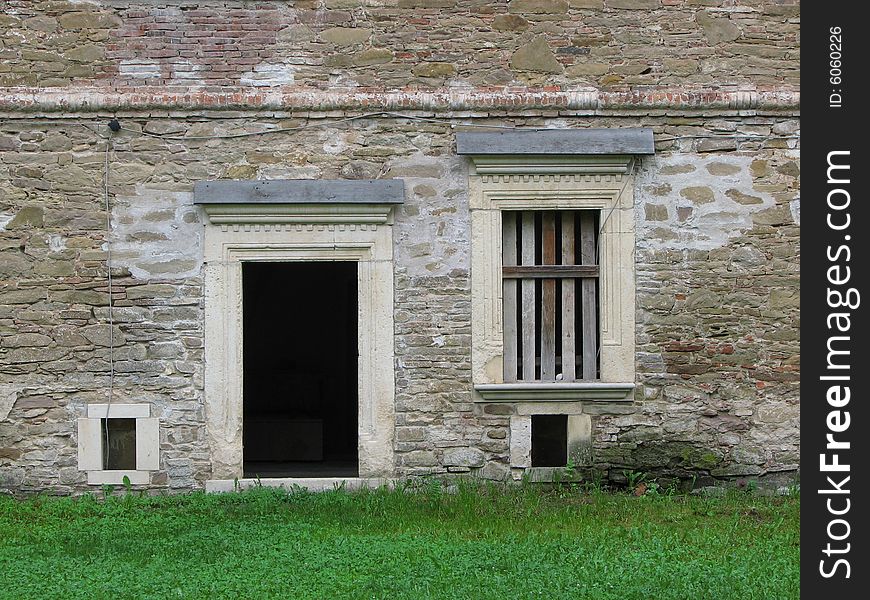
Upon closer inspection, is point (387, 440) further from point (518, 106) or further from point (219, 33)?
point (219, 33)

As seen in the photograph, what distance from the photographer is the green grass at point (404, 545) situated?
660cm

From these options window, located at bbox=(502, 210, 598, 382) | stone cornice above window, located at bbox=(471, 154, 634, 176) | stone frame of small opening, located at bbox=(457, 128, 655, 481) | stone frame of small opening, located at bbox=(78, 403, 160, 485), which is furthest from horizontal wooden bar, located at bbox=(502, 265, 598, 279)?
stone frame of small opening, located at bbox=(78, 403, 160, 485)

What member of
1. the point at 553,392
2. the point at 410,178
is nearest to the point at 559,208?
the point at 410,178

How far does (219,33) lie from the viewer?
31.2 feet

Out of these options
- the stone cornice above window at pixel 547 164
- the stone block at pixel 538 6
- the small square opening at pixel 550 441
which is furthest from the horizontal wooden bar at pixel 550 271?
the stone block at pixel 538 6

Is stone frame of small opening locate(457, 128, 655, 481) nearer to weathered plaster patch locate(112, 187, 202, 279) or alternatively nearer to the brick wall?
the brick wall

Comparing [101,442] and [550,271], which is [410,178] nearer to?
[550,271]

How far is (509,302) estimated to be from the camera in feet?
31.8

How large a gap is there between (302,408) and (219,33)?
462cm

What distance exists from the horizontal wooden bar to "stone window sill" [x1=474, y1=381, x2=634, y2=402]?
2.89 feet

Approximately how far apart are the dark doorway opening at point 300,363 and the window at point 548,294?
2636mm

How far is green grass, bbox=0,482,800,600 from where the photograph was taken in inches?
260

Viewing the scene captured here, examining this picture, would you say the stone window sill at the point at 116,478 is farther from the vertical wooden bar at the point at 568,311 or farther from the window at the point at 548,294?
the vertical wooden bar at the point at 568,311

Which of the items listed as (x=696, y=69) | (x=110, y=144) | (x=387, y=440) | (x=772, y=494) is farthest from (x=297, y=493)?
(x=696, y=69)
